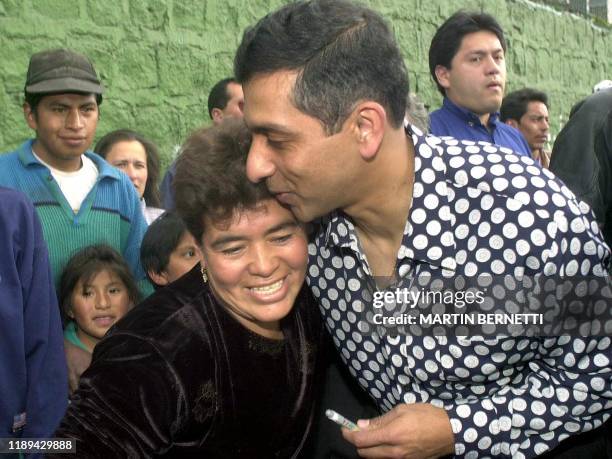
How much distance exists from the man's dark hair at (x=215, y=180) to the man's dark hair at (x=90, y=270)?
1.27 meters

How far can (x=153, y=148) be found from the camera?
166 inches

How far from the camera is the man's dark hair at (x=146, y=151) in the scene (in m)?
4.08

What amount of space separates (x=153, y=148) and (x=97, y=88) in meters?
0.86

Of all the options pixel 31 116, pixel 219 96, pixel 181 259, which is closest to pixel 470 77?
pixel 219 96

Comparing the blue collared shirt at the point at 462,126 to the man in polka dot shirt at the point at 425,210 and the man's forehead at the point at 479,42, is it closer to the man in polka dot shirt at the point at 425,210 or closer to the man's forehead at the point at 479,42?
the man's forehead at the point at 479,42

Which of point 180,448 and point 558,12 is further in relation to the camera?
point 558,12

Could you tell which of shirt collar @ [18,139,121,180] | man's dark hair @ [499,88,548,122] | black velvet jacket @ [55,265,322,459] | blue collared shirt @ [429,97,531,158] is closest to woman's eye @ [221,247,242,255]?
black velvet jacket @ [55,265,322,459]

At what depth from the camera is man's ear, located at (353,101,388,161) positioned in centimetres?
186

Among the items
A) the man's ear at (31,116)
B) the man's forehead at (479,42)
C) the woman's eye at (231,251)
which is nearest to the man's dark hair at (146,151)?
the man's ear at (31,116)

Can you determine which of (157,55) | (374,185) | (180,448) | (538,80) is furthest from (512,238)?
(538,80)

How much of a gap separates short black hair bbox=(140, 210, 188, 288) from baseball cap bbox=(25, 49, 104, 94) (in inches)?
25.0

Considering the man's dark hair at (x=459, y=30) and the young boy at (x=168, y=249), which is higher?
the man's dark hair at (x=459, y=30)

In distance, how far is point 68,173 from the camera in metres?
Answer: 3.31

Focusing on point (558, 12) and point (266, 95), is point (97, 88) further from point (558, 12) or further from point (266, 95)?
point (558, 12)
